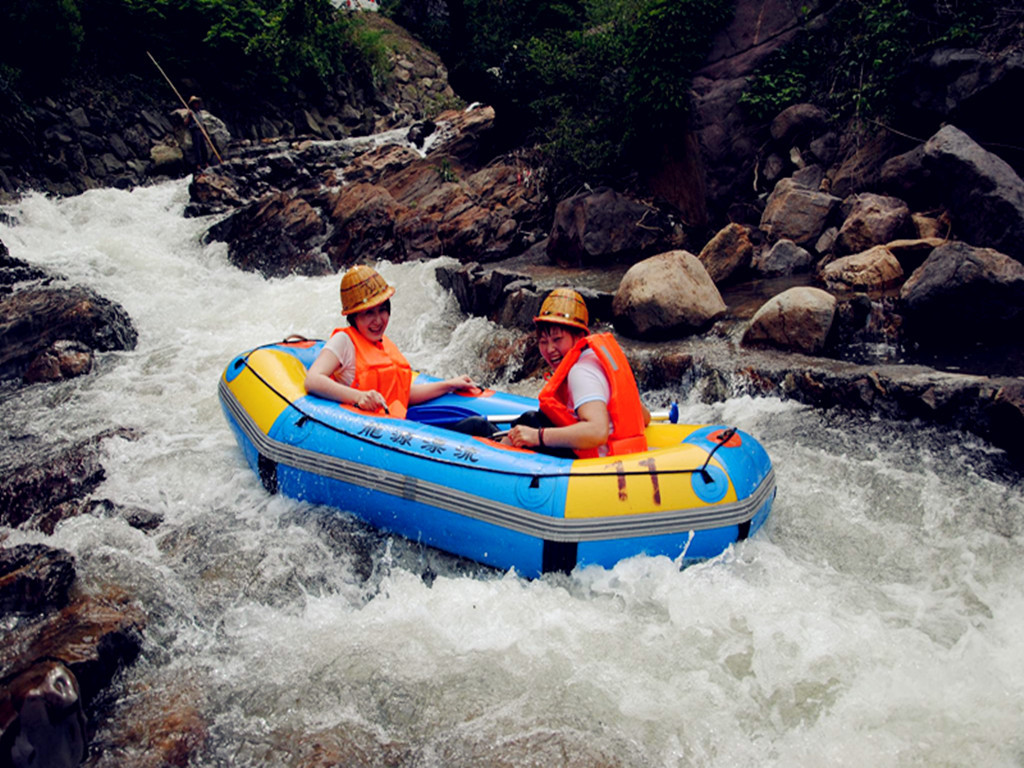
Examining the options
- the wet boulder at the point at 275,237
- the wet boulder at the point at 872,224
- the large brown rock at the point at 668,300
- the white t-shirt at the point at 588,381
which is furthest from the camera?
the wet boulder at the point at 275,237

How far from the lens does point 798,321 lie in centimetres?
550

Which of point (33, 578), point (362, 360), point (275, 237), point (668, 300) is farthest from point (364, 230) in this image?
point (33, 578)

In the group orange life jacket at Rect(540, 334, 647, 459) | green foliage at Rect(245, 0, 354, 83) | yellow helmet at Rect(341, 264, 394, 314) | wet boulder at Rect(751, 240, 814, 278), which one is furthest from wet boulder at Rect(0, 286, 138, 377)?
green foliage at Rect(245, 0, 354, 83)

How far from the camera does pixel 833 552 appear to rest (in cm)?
358

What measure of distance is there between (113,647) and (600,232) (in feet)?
23.9

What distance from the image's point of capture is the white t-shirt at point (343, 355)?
397 centimetres

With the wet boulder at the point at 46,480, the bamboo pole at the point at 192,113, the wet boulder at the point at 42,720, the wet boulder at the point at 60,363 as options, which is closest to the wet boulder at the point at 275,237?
the wet boulder at the point at 60,363

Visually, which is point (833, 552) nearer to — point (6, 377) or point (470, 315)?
point (470, 315)

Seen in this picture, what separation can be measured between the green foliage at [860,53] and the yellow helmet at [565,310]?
6288mm

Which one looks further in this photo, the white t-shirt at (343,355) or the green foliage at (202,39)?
the green foliage at (202,39)

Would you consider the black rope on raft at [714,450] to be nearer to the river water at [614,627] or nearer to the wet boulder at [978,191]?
the river water at [614,627]

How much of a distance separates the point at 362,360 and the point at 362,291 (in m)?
0.40

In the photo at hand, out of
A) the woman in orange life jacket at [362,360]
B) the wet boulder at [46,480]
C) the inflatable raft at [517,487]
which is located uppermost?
the woman in orange life jacket at [362,360]

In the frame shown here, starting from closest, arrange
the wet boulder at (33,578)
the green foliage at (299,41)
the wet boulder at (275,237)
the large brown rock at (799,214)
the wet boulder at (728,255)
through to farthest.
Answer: the wet boulder at (33,578)
the wet boulder at (728,255)
the large brown rock at (799,214)
the wet boulder at (275,237)
the green foliage at (299,41)
